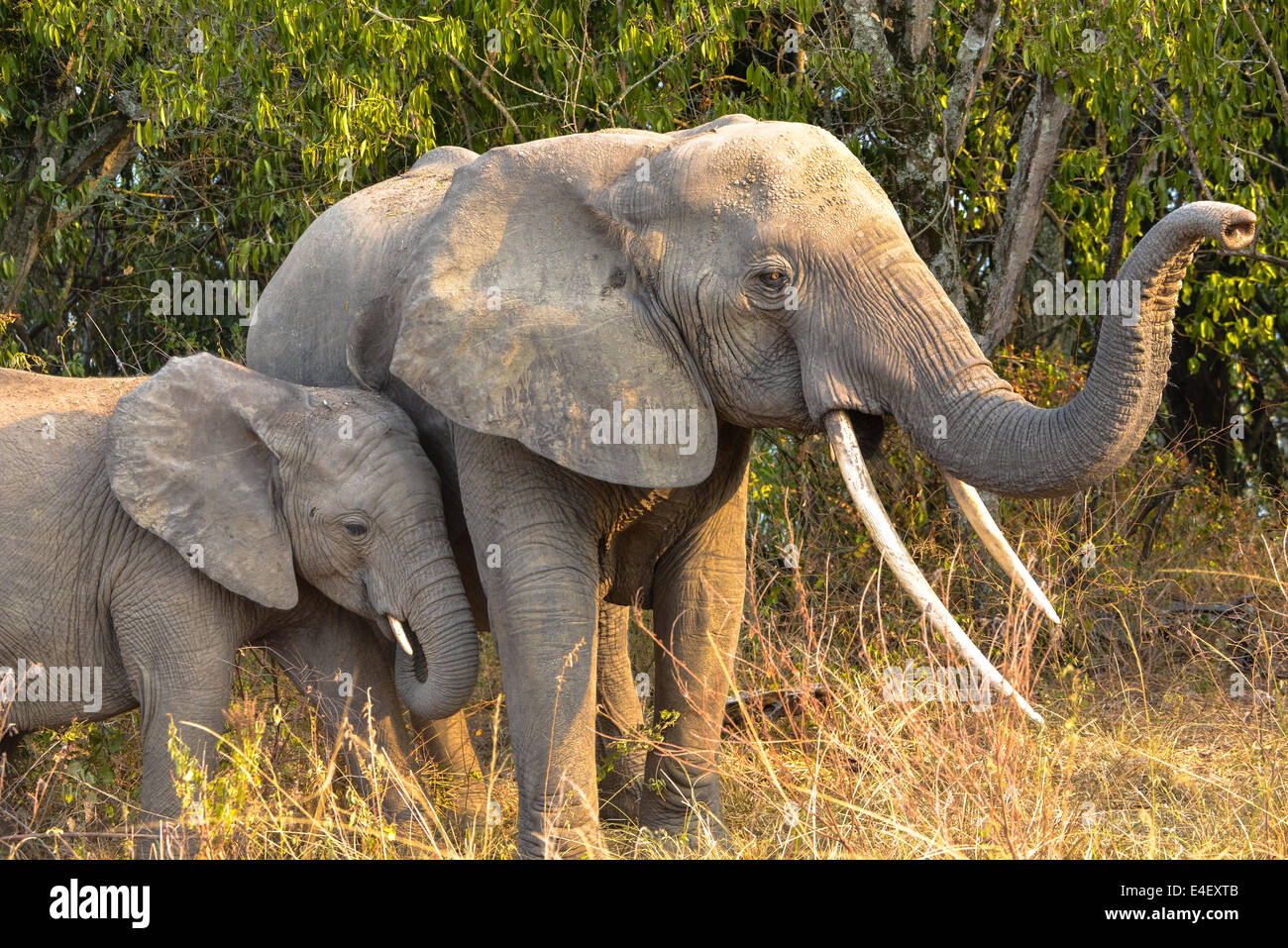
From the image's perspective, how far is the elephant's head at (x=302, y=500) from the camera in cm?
535

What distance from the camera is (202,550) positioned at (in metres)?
5.47

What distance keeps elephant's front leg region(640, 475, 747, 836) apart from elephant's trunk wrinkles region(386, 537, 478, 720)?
64 cm

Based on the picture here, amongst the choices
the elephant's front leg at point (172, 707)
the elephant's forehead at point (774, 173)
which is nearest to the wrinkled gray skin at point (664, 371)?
the elephant's forehead at point (774, 173)

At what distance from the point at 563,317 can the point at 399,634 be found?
1.18 metres

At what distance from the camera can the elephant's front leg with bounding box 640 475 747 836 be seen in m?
5.48

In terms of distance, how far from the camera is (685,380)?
4832mm

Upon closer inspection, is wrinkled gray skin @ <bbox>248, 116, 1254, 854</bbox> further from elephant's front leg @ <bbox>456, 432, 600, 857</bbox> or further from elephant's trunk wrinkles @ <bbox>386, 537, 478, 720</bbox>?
elephant's trunk wrinkles @ <bbox>386, 537, 478, 720</bbox>

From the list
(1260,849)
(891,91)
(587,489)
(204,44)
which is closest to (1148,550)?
(891,91)

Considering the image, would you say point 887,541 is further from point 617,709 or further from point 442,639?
point 617,709

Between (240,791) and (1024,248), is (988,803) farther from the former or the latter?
(1024,248)

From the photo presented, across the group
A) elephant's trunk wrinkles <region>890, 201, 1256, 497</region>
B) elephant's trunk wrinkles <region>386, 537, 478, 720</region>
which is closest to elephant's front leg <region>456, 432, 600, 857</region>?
elephant's trunk wrinkles <region>386, 537, 478, 720</region>

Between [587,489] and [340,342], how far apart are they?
1.32 metres

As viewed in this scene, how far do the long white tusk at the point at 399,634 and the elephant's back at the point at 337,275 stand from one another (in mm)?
973

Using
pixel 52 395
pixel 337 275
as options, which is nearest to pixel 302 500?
Result: pixel 337 275
